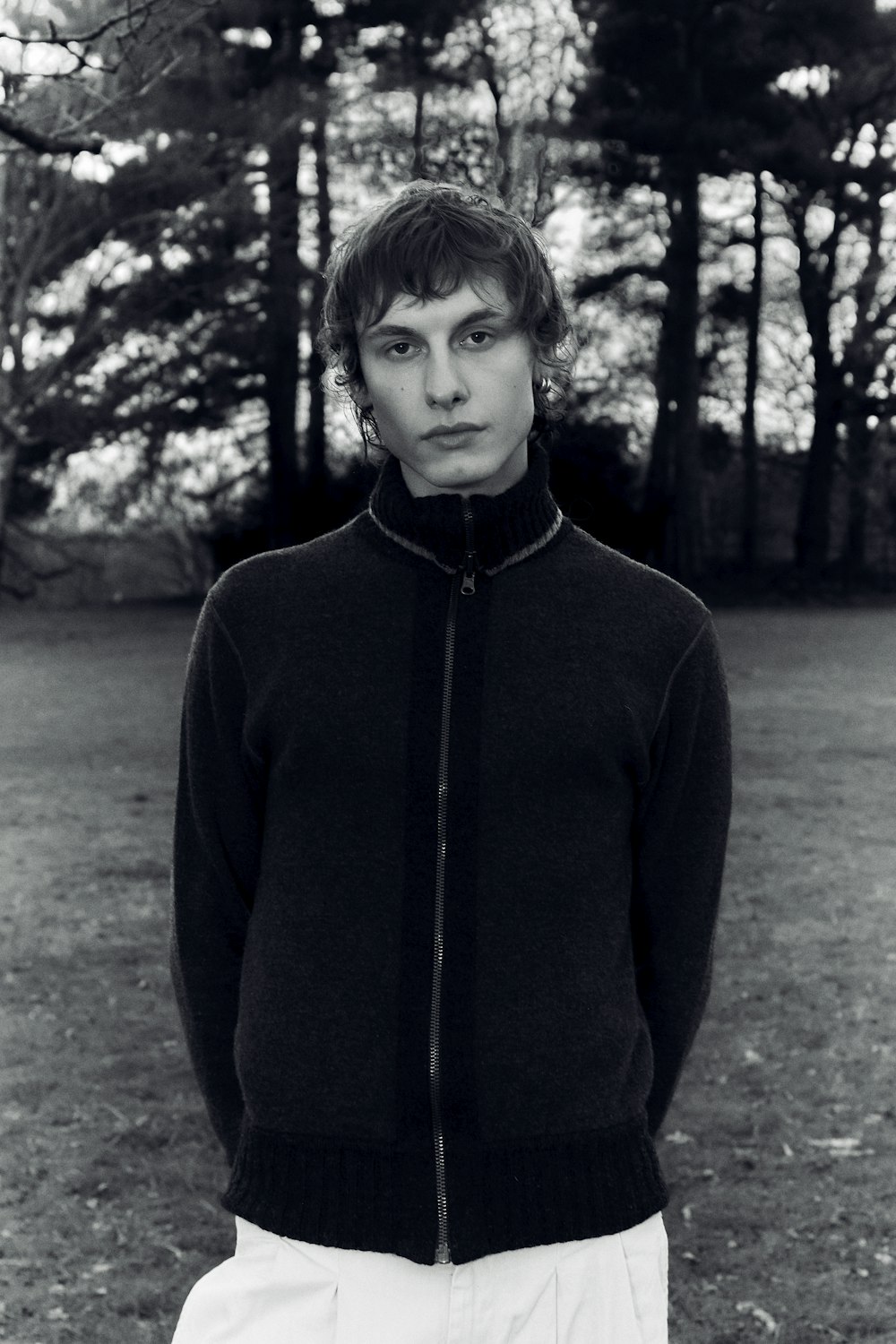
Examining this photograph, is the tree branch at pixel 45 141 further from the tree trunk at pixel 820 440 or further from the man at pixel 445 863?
the tree trunk at pixel 820 440

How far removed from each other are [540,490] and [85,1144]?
3.25m

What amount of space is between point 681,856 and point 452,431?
58 centimetres

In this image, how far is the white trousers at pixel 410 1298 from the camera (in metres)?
1.85

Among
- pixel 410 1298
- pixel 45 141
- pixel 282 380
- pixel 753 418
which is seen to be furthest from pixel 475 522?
pixel 753 418

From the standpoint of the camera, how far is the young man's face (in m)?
1.99

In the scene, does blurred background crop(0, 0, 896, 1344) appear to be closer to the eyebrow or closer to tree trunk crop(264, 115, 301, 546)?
tree trunk crop(264, 115, 301, 546)

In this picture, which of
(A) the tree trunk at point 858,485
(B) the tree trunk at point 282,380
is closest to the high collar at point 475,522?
(B) the tree trunk at point 282,380

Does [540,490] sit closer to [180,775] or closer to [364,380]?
[364,380]

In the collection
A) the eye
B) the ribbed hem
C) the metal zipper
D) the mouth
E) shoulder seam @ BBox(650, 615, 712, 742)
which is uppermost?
the eye

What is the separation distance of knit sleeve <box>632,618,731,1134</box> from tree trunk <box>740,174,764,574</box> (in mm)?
27904

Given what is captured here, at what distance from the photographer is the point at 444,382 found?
6.46 ft

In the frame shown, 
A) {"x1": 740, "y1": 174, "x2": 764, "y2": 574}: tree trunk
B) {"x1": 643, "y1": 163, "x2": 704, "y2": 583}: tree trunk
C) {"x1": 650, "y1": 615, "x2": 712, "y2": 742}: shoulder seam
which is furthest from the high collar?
{"x1": 740, "y1": 174, "x2": 764, "y2": 574}: tree trunk

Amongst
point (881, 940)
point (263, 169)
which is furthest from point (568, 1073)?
point (263, 169)

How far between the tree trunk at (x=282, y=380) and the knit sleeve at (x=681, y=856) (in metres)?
21.9
